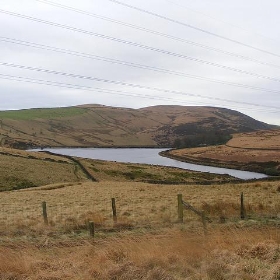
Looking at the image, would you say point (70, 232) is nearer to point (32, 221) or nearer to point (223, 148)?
point (32, 221)

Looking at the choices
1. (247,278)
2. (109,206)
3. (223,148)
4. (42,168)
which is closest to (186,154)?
(223,148)

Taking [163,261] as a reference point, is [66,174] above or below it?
below

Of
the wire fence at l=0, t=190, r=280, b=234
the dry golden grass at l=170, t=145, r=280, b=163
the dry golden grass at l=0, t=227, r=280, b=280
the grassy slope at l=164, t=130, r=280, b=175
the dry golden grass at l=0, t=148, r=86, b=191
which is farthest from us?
the dry golden grass at l=170, t=145, r=280, b=163

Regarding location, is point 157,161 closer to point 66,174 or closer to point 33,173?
point 66,174

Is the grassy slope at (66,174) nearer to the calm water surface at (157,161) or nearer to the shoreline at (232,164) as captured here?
the calm water surface at (157,161)

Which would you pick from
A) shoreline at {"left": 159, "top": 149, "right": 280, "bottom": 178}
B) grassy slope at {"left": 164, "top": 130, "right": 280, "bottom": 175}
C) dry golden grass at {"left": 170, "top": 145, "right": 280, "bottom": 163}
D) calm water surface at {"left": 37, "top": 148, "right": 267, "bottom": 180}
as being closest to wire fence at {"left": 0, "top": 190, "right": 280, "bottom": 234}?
calm water surface at {"left": 37, "top": 148, "right": 267, "bottom": 180}

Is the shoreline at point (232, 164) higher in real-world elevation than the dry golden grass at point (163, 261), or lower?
lower

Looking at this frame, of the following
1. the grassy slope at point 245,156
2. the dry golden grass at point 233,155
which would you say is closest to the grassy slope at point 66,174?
the grassy slope at point 245,156

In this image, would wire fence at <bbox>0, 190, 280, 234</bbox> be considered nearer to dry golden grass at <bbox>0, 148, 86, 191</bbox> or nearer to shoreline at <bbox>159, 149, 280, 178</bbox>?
dry golden grass at <bbox>0, 148, 86, 191</bbox>

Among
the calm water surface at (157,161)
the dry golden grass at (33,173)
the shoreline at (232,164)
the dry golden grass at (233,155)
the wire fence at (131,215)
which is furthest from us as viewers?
the dry golden grass at (233,155)

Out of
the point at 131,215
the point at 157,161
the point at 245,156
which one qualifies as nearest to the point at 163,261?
the point at 131,215

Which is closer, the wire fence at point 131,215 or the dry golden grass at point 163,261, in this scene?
the dry golden grass at point 163,261

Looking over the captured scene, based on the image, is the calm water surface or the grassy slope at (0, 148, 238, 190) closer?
the grassy slope at (0, 148, 238, 190)

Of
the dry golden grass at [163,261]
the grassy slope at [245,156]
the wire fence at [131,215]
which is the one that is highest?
the dry golden grass at [163,261]
